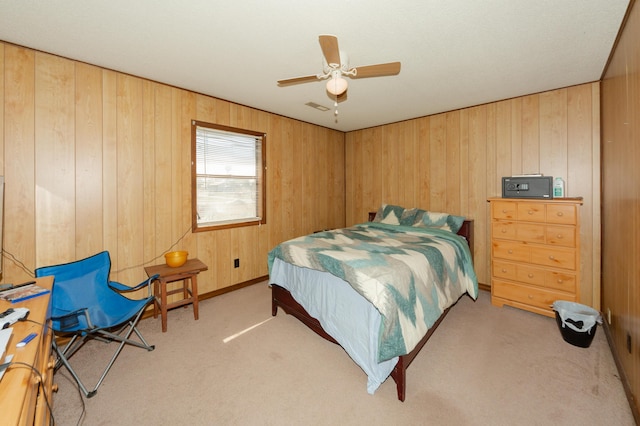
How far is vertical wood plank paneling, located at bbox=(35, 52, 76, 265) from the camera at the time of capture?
7.64 feet

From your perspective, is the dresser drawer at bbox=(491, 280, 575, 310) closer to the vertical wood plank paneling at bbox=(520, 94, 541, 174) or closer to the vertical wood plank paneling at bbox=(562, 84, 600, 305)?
the vertical wood plank paneling at bbox=(562, 84, 600, 305)

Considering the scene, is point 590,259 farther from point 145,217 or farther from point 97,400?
point 145,217

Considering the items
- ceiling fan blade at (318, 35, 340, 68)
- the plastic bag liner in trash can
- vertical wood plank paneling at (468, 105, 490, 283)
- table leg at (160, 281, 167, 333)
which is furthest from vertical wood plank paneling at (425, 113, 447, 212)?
table leg at (160, 281, 167, 333)

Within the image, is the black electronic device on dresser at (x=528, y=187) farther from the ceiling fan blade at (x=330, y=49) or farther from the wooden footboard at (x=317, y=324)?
the ceiling fan blade at (x=330, y=49)

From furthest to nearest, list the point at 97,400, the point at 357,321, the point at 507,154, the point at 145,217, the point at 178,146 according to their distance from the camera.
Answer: the point at 507,154
the point at 178,146
the point at 145,217
the point at 357,321
the point at 97,400

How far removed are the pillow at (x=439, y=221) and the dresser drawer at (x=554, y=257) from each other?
85 centimetres

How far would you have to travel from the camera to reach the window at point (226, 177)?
338 cm

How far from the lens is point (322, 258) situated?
231cm

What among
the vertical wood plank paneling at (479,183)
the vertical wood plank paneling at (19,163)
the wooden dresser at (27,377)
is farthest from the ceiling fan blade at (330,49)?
the vertical wood plank paneling at (479,183)

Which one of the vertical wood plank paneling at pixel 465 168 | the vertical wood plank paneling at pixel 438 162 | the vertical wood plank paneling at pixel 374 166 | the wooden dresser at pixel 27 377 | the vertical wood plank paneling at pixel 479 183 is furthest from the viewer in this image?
the vertical wood plank paneling at pixel 374 166

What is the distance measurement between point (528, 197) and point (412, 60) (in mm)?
2078

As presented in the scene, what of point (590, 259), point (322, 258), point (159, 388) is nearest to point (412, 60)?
point (322, 258)

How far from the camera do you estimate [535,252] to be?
294cm

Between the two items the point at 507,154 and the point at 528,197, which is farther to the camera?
the point at 507,154
